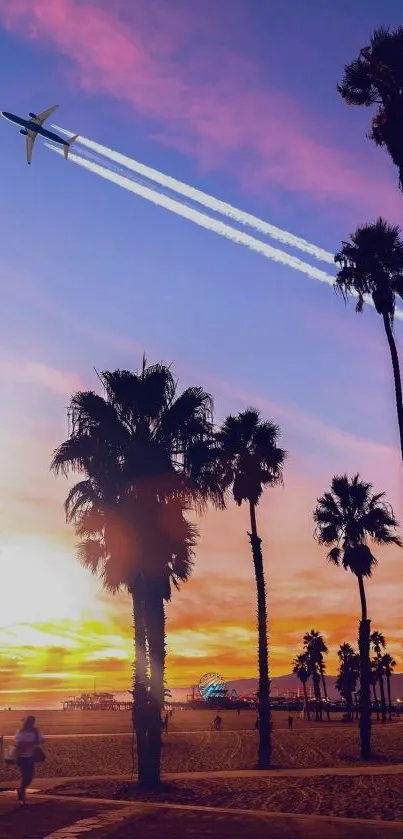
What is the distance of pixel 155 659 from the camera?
23.0 metres

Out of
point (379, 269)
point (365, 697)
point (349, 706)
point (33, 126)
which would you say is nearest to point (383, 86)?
point (379, 269)

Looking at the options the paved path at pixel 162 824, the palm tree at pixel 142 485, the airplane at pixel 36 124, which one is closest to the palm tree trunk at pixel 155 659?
the palm tree at pixel 142 485

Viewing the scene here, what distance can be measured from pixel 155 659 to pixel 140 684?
3.45 ft

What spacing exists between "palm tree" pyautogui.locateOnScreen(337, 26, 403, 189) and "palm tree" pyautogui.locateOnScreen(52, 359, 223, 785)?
9.86 m

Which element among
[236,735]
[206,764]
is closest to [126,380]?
[206,764]

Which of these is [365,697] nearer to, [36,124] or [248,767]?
[248,767]

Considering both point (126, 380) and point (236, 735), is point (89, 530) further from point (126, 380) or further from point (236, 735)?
point (236, 735)

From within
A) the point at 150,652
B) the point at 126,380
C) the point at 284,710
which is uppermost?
the point at 126,380

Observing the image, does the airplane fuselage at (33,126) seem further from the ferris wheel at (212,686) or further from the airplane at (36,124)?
the ferris wheel at (212,686)

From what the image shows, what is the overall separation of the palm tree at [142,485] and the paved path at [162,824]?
7.09 meters

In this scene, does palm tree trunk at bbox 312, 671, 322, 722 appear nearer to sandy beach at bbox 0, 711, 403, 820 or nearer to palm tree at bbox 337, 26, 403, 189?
sandy beach at bbox 0, 711, 403, 820

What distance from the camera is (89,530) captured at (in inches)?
958

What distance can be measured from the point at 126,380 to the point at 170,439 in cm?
233

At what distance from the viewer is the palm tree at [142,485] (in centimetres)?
2303
